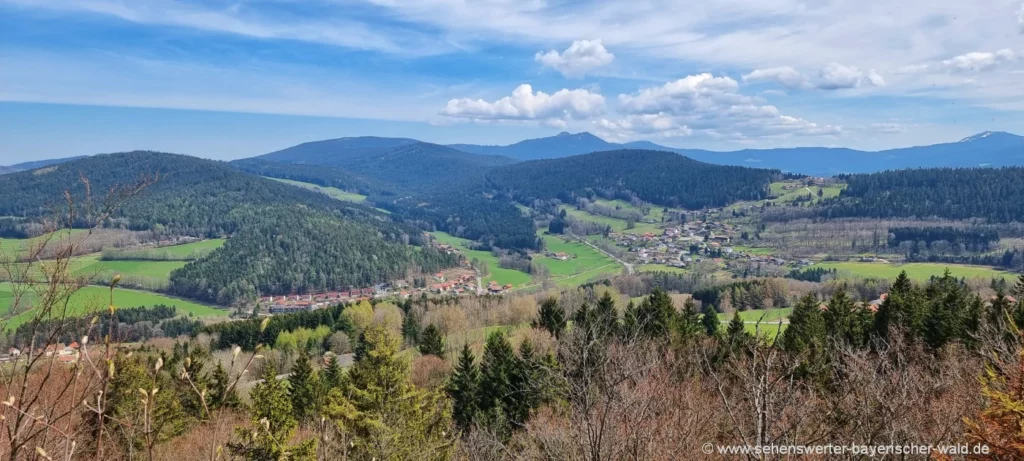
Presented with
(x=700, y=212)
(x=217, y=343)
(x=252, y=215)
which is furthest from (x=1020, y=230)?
(x=252, y=215)

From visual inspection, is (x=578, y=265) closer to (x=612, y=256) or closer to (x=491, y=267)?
(x=612, y=256)

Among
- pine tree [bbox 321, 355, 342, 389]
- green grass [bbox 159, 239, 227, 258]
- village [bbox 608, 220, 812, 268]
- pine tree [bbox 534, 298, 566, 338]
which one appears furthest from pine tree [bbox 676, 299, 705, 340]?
green grass [bbox 159, 239, 227, 258]

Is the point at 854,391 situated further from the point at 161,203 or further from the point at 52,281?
the point at 161,203

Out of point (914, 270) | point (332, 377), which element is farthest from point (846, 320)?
point (914, 270)

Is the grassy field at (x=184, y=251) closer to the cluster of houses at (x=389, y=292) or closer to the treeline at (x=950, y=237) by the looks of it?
the cluster of houses at (x=389, y=292)

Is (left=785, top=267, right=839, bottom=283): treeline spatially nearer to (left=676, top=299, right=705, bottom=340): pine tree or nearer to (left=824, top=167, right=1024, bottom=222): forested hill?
(left=824, top=167, right=1024, bottom=222): forested hill
